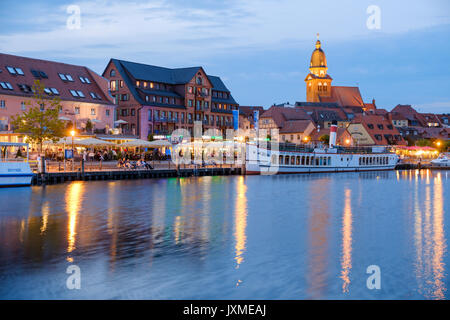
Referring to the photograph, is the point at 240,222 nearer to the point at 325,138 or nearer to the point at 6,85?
the point at 6,85

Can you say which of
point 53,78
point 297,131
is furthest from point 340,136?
point 53,78

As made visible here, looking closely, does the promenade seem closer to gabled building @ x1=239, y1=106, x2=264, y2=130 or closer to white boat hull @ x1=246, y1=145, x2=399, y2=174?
white boat hull @ x1=246, y1=145, x2=399, y2=174

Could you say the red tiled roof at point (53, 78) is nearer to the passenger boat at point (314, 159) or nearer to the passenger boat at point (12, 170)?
the passenger boat at point (12, 170)

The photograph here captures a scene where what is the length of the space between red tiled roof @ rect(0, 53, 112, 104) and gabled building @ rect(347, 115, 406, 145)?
65.4m

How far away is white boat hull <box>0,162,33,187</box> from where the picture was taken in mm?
47000

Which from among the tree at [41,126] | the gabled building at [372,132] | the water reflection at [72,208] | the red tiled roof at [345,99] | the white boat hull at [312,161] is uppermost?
the red tiled roof at [345,99]

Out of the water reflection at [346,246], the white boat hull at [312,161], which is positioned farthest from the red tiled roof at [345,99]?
the water reflection at [346,246]

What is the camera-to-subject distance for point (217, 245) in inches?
976

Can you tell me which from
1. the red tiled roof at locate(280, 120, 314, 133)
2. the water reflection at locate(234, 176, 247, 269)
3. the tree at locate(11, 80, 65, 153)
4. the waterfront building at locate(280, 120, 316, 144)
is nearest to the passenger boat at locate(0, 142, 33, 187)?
the tree at locate(11, 80, 65, 153)

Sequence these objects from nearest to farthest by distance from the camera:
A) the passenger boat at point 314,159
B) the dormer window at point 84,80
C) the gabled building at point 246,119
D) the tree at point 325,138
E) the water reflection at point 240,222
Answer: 1. the water reflection at point 240,222
2. the passenger boat at point 314,159
3. the dormer window at point 84,80
4. the tree at point 325,138
5. the gabled building at point 246,119

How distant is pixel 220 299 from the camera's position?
1689 centimetres

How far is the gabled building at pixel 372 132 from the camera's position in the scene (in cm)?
12747
